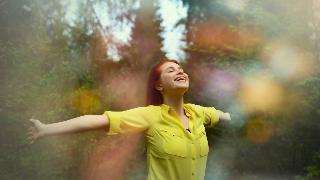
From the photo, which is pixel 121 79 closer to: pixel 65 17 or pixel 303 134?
pixel 65 17

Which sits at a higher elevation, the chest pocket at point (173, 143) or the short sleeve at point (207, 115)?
the short sleeve at point (207, 115)

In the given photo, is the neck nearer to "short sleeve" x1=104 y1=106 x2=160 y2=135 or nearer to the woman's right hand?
"short sleeve" x1=104 y1=106 x2=160 y2=135

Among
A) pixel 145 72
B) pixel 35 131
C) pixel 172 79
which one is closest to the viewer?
pixel 35 131

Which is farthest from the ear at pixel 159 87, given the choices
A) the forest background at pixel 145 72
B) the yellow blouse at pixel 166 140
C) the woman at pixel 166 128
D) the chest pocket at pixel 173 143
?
the forest background at pixel 145 72

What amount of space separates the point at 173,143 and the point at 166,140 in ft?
0.11

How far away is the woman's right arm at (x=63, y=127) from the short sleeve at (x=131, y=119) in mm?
62

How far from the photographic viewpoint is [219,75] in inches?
205

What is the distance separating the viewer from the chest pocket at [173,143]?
178 cm

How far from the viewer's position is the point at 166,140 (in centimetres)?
180

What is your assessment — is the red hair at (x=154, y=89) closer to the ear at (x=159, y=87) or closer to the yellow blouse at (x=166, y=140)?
the ear at (x=159, y=87)

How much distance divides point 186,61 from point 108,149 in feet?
4.68

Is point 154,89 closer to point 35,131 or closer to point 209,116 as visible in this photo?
point 209,116

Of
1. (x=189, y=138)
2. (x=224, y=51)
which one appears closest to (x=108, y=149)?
(x=224, y=51)

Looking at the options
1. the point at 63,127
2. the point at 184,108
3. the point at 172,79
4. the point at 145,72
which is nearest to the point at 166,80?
the point at 172,79
